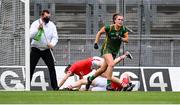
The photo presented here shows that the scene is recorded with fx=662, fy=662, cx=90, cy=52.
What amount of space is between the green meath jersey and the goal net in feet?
6.71

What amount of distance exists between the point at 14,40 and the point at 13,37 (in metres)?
0.16

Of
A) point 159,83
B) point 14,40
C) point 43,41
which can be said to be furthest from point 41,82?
point 159,83

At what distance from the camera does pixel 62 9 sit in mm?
20812

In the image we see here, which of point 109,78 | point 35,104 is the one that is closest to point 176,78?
point 109,78

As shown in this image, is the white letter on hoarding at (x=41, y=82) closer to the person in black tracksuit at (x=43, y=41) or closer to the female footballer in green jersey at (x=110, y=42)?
the person in black tracksuit at (x=43, y=41)

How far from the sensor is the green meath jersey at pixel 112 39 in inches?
634

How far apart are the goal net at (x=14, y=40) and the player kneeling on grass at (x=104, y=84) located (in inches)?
59.9

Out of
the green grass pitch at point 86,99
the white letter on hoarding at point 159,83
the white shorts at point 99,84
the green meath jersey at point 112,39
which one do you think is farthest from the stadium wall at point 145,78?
the green grass pitch at point 86,99

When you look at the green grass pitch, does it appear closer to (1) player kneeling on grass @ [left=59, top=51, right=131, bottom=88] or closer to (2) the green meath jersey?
(2) the green meath jersey

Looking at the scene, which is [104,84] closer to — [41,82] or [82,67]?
[82,67]

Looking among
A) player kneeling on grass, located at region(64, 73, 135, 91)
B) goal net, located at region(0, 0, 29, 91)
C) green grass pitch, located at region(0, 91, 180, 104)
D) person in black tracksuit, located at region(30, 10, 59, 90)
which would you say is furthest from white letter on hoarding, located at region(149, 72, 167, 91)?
green grass pitch, located at region(0, 91, 180, 104)

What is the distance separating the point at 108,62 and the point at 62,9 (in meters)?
5.28

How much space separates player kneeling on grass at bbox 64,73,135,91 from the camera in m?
16.3

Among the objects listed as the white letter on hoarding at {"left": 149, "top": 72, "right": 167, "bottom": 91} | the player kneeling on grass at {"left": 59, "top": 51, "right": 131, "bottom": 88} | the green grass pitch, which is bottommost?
the white letter on hoarding at {"left": 149, "top": 72, "right": 167, "bottom": 91}
